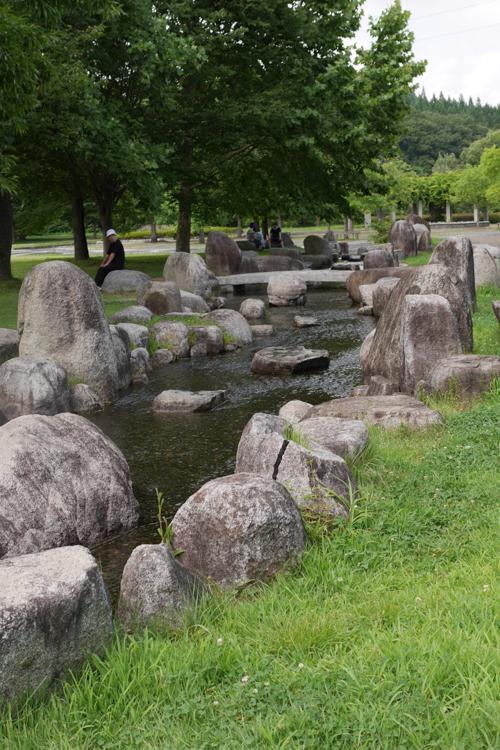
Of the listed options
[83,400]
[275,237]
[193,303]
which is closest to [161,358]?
[83,400]

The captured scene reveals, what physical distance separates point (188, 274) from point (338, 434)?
57.2ft

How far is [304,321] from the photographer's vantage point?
68.0ft

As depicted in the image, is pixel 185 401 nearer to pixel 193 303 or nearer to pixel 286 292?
pixel 193 303

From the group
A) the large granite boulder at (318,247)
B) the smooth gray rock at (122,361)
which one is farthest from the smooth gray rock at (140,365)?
the large granite boulder at (318,247)

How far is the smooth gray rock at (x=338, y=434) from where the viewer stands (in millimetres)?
7977

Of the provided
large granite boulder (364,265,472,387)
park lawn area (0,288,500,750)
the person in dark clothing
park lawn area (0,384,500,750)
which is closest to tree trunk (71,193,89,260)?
the person in dark clothing

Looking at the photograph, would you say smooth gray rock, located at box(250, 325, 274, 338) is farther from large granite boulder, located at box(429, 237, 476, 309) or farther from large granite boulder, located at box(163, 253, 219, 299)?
large granite boulder, located at box(163, 253, 219, 299)

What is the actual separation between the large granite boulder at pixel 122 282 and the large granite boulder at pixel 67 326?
965 cm

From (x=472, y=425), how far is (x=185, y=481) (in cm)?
324

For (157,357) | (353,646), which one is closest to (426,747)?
(353,646)

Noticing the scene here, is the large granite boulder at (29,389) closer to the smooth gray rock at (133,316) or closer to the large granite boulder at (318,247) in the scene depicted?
the smooth gray rock at (133,316)

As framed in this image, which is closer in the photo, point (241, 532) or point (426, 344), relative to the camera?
point (241, 532)

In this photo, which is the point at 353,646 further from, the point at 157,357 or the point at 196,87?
the point at 196,87

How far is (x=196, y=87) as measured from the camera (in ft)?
107
